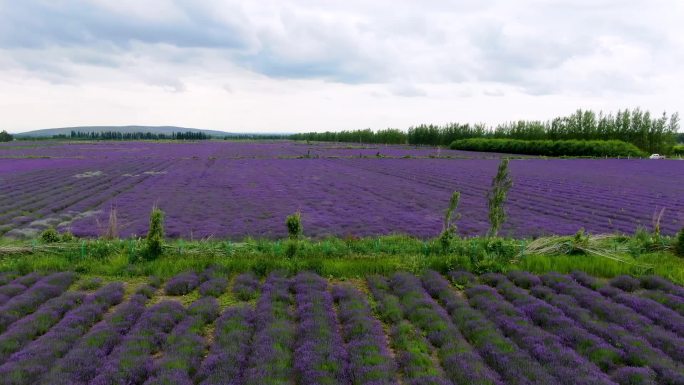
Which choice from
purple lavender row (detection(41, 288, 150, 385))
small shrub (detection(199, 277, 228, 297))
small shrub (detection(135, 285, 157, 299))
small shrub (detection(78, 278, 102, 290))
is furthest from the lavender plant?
small shrub (detection(78, 278, 102, 290))

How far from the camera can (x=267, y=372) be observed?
632 centimetres

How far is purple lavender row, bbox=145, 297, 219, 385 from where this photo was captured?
6145 mm

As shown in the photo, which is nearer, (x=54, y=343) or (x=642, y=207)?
(x=54, y=343)

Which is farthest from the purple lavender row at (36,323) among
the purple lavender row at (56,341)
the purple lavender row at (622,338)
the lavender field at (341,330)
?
the purple lavender row at (622,338)

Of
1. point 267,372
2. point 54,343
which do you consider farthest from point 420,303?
point 54,343

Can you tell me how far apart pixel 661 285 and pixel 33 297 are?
47.5 ft

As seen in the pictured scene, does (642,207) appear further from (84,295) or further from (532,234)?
(84,295)

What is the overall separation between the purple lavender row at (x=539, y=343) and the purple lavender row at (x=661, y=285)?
13.5ft

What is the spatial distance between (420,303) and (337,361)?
300 centimetres

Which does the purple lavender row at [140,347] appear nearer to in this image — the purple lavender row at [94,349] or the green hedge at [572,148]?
the purple lavender row at [94,349]

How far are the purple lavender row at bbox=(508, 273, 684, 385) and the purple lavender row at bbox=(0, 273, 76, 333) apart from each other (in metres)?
11.0

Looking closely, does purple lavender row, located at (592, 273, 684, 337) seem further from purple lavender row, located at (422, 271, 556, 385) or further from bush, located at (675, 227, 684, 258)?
bush, located at (675, 227, 684, 258)

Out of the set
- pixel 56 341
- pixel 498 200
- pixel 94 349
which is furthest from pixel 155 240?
pixel 498 200

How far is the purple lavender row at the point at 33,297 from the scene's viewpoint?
8234mm
